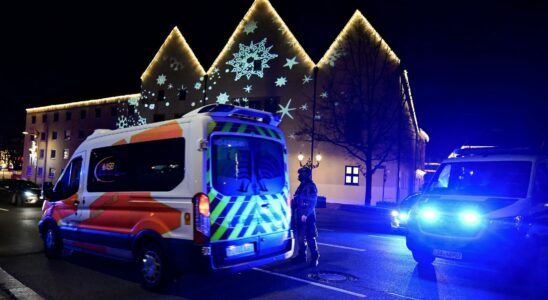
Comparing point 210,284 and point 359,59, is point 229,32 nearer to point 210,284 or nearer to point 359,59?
point 359,59

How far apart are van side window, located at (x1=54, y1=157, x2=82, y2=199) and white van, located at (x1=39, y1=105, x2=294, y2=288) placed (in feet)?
1.06

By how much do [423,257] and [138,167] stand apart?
17.7ft

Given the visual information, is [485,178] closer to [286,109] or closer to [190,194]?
[190,194]

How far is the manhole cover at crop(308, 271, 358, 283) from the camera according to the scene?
22.6ft

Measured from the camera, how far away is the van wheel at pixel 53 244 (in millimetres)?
8312

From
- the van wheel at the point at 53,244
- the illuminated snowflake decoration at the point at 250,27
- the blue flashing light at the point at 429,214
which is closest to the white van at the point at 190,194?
the van wheel at the point at 53,244

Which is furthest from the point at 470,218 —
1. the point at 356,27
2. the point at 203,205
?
the point at 356,27

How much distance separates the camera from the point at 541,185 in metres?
7.15

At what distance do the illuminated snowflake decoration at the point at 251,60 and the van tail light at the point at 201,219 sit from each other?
29.6m

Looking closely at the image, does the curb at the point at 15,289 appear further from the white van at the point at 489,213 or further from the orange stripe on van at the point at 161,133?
the white van at the point at 489,213

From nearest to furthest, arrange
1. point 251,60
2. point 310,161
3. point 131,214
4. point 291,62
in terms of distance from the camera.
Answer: point 131,214 → point 310,161 → point 291,62 → point 251,60

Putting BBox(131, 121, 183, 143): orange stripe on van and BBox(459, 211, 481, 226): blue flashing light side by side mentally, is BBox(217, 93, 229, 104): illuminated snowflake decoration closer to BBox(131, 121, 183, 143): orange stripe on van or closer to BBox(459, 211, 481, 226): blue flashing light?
BBox(131, 121, 183, 143): orange stripe on van

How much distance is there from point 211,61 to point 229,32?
330 cm

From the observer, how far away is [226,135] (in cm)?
597
